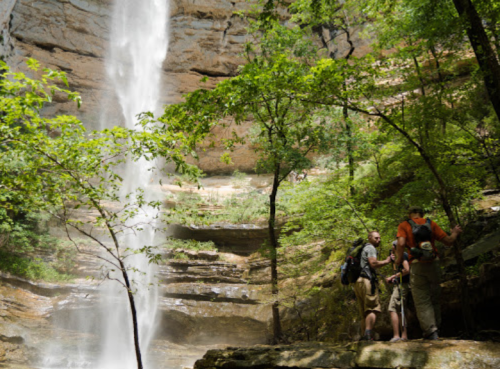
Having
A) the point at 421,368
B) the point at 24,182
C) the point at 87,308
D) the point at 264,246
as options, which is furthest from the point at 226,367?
the point at 87,308

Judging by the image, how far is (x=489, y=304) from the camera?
428 centimetres

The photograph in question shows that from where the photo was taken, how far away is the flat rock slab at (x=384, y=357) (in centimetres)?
288

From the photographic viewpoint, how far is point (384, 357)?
321 centimetres

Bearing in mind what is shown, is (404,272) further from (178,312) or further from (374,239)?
(178,312)

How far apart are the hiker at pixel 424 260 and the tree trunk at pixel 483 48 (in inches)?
64.7


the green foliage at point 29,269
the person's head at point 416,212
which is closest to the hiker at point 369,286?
the person's head at point 416,212

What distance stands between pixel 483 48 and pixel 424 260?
261 centimetres

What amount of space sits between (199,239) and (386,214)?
1318cm

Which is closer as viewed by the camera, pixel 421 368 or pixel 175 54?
pixel 421 368

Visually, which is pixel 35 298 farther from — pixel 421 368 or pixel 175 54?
pixel 175 54

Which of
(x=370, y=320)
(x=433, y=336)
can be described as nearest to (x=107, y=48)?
(x=370, y=320)

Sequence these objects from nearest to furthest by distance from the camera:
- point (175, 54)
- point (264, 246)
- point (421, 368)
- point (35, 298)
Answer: point (421, 368)
point (264, 246)
point (35, 298)
point (175, 54)

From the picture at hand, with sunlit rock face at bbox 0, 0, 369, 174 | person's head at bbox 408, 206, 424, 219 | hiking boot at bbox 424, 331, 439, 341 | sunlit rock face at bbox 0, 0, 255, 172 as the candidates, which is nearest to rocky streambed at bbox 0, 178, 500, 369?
hiking boot at bbox 424, 331, 439, 341

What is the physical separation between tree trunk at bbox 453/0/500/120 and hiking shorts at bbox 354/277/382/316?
264cm
